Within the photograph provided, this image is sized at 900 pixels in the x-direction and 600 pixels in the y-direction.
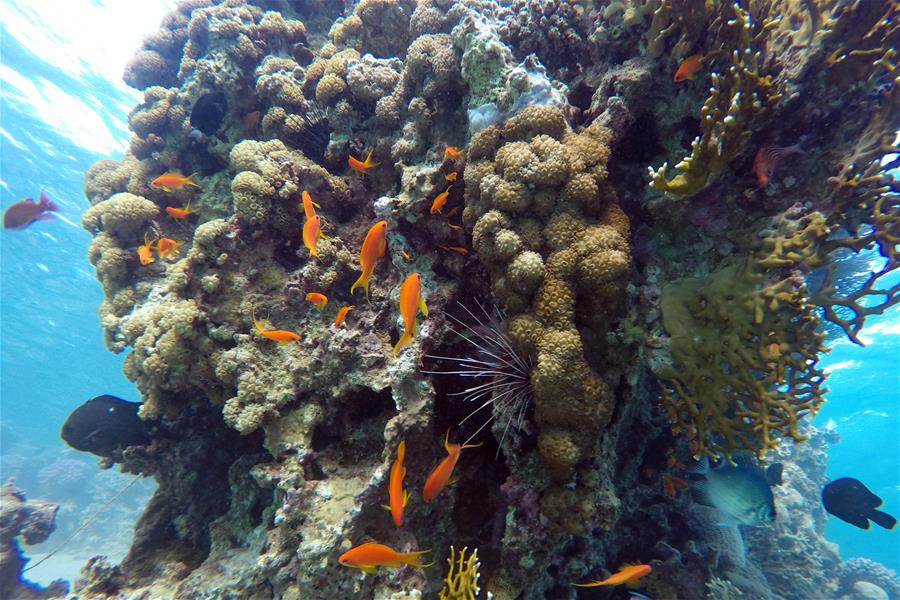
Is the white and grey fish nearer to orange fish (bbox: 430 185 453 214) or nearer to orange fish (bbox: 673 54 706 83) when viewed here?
orange fish (bbox: 673 54 706 83)

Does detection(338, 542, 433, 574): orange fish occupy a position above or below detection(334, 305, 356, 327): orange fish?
below

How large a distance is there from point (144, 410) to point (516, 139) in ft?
16.5

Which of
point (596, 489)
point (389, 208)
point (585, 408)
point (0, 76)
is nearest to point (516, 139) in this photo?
point (389, 208)

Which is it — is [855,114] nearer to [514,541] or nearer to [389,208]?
[389,208]

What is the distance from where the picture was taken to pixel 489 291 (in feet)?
12.8

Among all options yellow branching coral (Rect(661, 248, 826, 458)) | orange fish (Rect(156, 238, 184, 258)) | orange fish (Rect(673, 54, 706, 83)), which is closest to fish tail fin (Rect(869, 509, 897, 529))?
yellow branching coral (Rect(661, 248, 826, 458))

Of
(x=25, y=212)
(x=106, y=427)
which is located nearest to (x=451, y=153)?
(x=106, y=427)

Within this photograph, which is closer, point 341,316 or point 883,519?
point 341,316

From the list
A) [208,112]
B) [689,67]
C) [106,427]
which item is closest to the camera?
[689,67]

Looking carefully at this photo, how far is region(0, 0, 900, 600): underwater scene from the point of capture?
3.11 metres

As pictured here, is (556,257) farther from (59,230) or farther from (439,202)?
(59,230)

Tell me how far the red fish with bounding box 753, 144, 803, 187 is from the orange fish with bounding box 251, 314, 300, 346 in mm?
4368

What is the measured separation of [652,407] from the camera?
4.23m

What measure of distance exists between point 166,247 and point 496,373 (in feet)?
15.6
